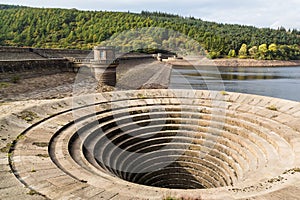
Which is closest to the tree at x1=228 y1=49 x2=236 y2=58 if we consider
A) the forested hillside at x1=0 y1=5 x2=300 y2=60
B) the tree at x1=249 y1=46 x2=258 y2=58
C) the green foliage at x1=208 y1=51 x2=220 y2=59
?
the forested hillside at x1=0 y1=5 x2=300 y2=60

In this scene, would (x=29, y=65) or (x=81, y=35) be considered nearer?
(x=29, y=65)

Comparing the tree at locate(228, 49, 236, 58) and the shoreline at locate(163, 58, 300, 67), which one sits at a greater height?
the tree at locate(228, 49, 236, 58)

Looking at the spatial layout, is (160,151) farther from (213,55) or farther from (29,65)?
(213,55)

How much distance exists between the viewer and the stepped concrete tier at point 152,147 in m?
6.61

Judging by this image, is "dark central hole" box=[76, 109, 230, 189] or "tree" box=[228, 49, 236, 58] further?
"tree" box=[228, 49, 236, 58]

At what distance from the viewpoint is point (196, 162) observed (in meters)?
14.6

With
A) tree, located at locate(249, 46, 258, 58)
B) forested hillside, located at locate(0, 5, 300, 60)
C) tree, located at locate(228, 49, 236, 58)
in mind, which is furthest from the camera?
tree, located at locate(228, 49, 236, 58)

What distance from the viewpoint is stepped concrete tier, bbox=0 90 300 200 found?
661 centimetres

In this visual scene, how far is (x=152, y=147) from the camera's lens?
48.0 ft

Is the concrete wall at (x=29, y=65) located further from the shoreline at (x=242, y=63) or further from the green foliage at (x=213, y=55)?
the green foliage at (x=213, y=55)

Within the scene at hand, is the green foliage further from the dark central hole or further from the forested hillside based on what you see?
the dark central hole

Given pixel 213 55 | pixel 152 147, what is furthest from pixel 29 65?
pixel 213 55

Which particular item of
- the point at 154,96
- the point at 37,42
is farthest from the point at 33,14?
the point at 154,96

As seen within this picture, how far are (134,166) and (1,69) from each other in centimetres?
1658
